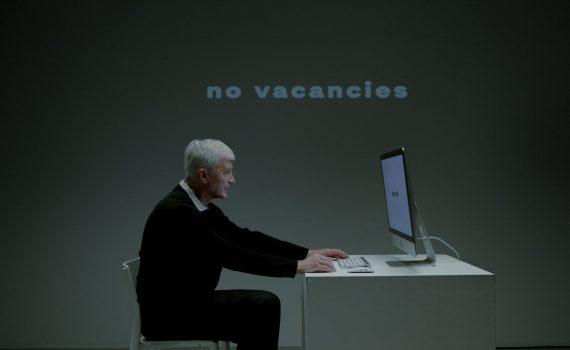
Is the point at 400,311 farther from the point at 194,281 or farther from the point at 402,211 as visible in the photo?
the point at 194,281

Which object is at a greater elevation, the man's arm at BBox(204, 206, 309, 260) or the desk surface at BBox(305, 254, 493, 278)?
the man's arm at BBox(204, 206, 309, 260)

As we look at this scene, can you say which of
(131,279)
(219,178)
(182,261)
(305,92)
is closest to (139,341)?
(131,279)

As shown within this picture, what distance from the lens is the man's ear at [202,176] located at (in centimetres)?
231

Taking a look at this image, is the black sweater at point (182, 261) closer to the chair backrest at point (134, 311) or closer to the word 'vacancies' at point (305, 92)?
the chair backrest at point (134, 311)

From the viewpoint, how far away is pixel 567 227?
3.74 m

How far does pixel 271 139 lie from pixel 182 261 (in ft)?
5.67

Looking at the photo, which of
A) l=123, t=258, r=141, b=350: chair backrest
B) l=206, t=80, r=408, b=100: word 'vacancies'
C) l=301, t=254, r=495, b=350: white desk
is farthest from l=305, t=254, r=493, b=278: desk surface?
l=206, t=80, r=408, b=100: word 'vacancies'

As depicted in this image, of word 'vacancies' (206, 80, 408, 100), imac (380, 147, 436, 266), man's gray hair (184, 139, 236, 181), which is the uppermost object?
word 'vacancies' (206, 80, 408, 100)

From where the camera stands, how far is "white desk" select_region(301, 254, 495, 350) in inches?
79.3

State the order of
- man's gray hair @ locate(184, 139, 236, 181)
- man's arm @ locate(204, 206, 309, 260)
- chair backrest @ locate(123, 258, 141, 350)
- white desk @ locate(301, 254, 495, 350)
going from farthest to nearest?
man's arm @ locate(204, 206, 309, 260), man's gray hair @ locate(184, 139, 236, 181), chair backrest @ locate(123, 258, 141, 350), white desk @ locate(301, 254, 495, 350)

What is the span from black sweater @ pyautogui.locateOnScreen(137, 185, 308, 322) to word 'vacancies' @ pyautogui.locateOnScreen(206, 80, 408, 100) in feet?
5.51

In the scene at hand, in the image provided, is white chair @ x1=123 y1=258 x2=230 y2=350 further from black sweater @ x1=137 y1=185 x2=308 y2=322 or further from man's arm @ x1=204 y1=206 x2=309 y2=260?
man's arm @ x1=204 y1=206 x2=309 y2=260

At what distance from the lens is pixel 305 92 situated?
3.71 meters

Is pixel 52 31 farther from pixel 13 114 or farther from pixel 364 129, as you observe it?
pixel 364 129
